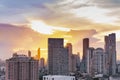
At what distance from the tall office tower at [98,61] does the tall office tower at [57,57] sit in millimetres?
6716

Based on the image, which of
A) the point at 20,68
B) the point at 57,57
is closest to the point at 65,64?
the point at 57,57

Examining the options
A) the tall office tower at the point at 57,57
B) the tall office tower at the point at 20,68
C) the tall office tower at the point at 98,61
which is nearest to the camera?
the tall office tower at the point at 20,68

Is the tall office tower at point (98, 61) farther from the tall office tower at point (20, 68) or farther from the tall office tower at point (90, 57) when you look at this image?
the tall office tower at point (20, 68)

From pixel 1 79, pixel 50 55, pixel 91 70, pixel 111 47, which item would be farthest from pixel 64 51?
pixel 1 79

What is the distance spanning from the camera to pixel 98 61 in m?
52.8

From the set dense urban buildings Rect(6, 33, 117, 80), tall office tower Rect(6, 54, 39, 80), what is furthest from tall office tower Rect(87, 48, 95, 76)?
tall office tower Rect(6, 54, 39, 80)

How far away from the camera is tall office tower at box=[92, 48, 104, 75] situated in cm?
5142

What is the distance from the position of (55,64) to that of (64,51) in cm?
272

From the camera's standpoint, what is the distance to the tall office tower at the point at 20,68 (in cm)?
2530

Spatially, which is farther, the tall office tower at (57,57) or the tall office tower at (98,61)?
the tall office tower at (98,61)

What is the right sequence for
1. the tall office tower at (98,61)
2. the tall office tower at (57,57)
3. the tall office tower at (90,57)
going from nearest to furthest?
the tall office tower at (57,57)
the tall office tower at (98,61)
the tall office tower at (90,57)

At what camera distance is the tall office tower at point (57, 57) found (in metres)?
44.1

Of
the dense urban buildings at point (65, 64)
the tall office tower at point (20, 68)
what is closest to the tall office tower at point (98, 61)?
the dense urban buildings at point (65, 64)

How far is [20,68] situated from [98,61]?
28.6 metres
